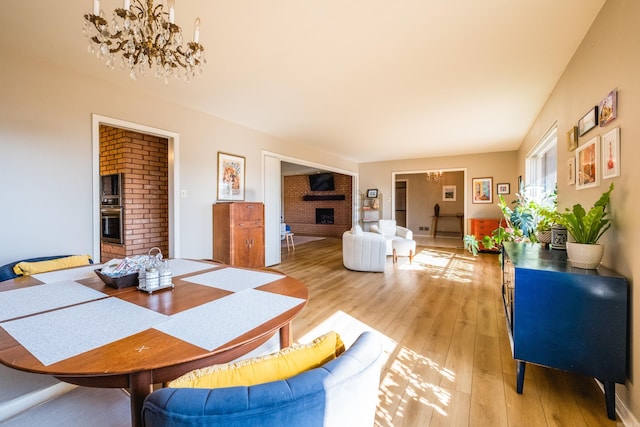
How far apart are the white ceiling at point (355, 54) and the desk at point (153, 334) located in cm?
175

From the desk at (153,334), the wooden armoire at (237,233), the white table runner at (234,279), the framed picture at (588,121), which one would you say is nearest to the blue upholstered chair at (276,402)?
the desk at (153,334)

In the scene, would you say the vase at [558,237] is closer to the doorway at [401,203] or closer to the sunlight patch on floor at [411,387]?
the sunlight patch on floor at [411,387]

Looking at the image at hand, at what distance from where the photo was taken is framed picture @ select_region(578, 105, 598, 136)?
1.87m

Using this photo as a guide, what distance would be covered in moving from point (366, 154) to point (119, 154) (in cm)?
510

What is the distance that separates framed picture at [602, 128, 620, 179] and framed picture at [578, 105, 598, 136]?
20 centimetres

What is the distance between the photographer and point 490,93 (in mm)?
3244

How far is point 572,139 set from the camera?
2320 mm

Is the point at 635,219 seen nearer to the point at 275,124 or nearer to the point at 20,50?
the point at 275,124

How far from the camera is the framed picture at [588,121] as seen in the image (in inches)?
73.7

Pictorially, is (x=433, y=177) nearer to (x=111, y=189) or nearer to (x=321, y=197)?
(x=321, y=197)

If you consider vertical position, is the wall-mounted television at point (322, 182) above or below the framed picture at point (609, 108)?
above

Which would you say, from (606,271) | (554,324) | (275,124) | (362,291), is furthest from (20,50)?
(606,271)

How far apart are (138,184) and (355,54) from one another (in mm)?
3510

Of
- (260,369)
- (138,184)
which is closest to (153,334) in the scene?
(260,369)
